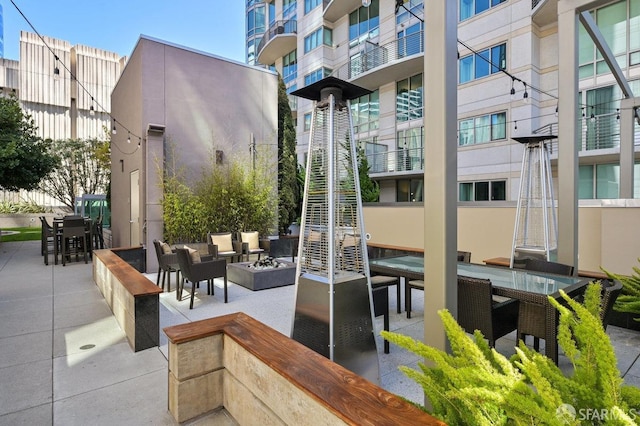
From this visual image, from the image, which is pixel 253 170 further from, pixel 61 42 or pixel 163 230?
pixel 61 42

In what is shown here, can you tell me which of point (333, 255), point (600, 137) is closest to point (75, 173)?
point (333, 255)

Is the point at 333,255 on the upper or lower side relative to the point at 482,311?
upper

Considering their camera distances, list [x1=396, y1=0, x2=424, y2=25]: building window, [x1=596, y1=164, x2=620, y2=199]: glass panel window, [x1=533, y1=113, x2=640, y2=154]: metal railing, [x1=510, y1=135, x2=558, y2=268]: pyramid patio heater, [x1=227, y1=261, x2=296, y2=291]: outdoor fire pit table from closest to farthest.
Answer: [x1=510, y1=135, x2=558, y2=268]: pyramid patio heater < [x1=227, y1=261, x2=296, y2=291]: outdoor fire pit table < [x1=533, y1=113, x2=640, y2=154]: metal railing < [x1=596, y1=164, x2=620, y2=199]: glass panel window < [x1=396, y1=0, x2=424, y2=25]: building window

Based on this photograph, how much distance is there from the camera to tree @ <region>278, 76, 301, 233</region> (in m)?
10.1

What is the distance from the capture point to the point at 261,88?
9188 mm

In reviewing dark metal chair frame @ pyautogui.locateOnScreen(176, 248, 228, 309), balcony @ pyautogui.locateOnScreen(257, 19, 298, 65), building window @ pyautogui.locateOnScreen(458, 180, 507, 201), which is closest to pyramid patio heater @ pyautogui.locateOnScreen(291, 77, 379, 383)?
dark metal chair frame @ pyautogui.locateOnScreen(176, 248, 228, 309)

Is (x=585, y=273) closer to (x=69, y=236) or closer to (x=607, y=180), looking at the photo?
(x=607, y=180)

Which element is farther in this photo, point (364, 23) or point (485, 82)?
point (364, 23)

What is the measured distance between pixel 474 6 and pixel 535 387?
13.1 metres

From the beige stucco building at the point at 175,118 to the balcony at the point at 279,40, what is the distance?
9.51 meters

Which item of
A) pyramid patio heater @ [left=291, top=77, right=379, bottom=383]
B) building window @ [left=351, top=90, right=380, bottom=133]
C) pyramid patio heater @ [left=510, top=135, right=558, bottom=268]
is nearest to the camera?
pyramid patio heater @ [left=291, top=77, right=379, bottom=383]

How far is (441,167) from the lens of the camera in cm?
169

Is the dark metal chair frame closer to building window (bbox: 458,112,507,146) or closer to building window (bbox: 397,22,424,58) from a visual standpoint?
building window (bbox: 458,112,507,146)

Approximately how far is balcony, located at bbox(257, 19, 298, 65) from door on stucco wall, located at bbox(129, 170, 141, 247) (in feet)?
40.2
